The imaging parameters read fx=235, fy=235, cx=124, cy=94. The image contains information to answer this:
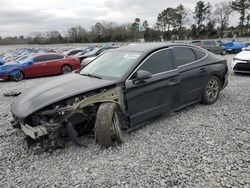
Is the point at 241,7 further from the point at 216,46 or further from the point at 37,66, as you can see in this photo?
the point at 37,66

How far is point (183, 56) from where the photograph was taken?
4957mm

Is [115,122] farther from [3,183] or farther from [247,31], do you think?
[247,31]

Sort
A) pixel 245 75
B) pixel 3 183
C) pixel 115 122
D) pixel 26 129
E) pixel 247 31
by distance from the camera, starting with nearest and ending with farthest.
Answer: pixel 3 183
pixel 26 129
pixel 115 122
pixel 245 75
pixel 247 31

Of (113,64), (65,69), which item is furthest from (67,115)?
(65,69)

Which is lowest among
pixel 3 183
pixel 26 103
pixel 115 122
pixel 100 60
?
pixel 3 183

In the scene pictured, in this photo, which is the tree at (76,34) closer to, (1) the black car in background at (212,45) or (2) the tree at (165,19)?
(2) the tree at (165,19)

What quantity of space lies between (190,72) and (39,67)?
9.62m

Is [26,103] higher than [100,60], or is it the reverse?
[100,60]

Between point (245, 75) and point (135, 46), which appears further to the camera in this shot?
point (245, 75)

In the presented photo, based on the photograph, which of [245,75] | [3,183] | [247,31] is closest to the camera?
[3,183]

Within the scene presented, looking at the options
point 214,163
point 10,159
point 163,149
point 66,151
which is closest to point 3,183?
point 10,159

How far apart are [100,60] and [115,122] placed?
1.72m

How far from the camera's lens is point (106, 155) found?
347 cm

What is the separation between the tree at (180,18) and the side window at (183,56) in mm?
60399
